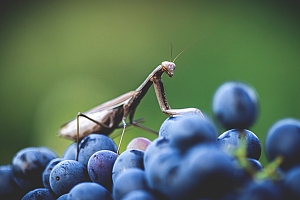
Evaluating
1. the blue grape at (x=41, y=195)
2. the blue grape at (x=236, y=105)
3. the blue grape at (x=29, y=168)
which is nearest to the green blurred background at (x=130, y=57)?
the blue grape at (x=29, y=168)

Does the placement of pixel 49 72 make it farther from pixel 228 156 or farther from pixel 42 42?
pixel 228 156

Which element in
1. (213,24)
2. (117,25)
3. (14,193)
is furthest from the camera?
(117,25)

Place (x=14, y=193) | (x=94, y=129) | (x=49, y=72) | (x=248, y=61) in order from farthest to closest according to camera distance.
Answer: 1. (x=49, y=72)
2. (x=248, y=61)
3. (x=94, y=129)
4. (x=14, y=193)

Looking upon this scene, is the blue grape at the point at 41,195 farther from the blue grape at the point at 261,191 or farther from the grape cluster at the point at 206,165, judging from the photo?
the blue grape at the point at 261,191

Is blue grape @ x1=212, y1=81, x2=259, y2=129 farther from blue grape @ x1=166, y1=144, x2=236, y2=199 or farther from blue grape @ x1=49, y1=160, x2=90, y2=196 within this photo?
blue grape @ x1=49, y1=160, x2=90, y2=196

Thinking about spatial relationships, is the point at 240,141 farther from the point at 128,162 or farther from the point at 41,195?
the point at 41,195

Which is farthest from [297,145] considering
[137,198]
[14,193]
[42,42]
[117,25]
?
[42,42]

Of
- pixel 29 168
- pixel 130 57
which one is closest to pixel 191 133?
pixel 29 168
